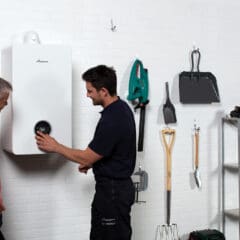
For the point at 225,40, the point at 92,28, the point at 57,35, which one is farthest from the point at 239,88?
the point at 57,35

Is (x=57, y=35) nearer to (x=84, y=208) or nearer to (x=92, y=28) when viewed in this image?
(x=92, y=28)

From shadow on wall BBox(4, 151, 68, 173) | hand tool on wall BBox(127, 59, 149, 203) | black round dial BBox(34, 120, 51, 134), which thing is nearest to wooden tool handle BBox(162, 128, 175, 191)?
hand tool on wall BBox(127, 59, 149, 203)

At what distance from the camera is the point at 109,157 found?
8.73 ft

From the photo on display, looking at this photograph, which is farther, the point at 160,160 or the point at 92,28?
the point at 160,160

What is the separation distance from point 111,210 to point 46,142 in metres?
0.57

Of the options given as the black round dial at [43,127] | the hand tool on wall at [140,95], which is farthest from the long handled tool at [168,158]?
the black round dial at [43,127]

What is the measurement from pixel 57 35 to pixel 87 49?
238 mm

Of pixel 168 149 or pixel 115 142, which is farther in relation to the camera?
pixel 168 149

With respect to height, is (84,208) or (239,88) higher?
(239,88)

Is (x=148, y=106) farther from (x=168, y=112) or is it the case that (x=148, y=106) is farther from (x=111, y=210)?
(x=111, y=210)

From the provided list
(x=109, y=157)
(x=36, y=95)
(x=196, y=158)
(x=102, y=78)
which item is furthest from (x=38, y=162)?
(x=196, y=158)

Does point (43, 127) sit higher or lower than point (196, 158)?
higher

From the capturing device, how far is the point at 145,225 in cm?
351

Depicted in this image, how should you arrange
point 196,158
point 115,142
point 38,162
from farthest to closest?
point 196,158 < point 38,162 < point 115,142
